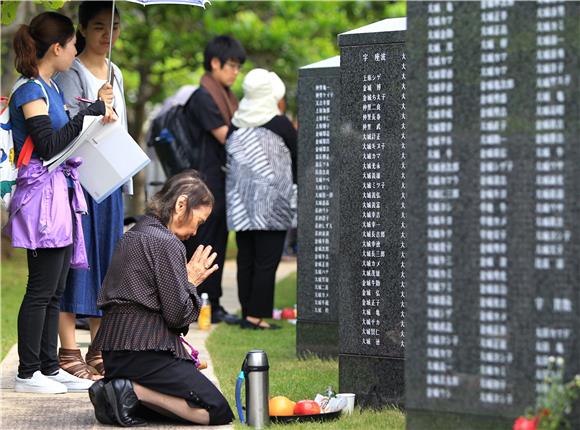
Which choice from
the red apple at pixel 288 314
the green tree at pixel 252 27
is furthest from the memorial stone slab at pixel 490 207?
the green tree at pixel 252 27

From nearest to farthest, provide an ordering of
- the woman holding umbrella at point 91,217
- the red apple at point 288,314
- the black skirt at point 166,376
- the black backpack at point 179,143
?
the black skirt at point 166,376 < the woman holding umbrella at point 91,217 < the black backpack at point 179,143 < the red apple at point 288,314

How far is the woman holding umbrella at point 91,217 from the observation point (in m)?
7.46

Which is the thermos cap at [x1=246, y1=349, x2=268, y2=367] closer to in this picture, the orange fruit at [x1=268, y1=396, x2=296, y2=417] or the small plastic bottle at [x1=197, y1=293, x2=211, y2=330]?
the orange fruit at [x1=268, y1=396, x2=296, y2=417]

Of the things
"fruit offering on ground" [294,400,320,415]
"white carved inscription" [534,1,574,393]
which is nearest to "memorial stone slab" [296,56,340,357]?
→ "fruit offering on ground" [294,400,320,415]

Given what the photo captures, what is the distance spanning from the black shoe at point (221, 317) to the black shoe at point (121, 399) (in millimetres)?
4544

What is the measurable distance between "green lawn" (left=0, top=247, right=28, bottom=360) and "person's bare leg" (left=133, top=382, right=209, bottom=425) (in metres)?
2.63

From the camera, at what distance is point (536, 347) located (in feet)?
14.9

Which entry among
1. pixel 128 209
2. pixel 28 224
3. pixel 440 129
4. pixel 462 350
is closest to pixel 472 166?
pixel 440 129

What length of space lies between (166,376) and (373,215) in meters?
1.39

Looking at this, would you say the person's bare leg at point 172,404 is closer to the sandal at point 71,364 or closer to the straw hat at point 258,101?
the sandal at point 71,364

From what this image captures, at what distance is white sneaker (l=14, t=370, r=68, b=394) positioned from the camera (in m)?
6.95

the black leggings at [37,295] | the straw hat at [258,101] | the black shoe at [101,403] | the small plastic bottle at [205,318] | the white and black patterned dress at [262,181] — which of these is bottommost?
the small plastic bottle at [205,318]

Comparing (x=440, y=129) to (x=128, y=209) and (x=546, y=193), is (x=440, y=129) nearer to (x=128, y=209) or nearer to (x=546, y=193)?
(x=546, y=193)

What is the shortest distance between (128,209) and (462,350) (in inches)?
699
